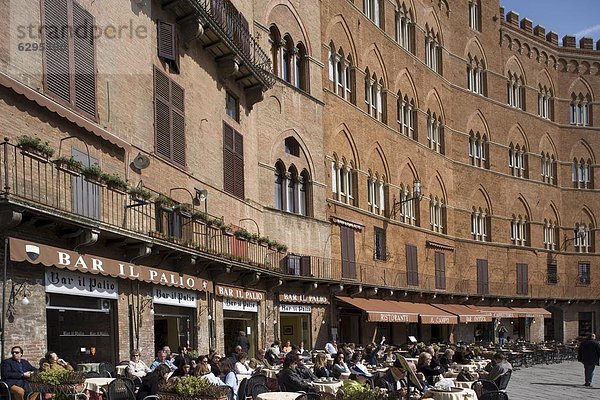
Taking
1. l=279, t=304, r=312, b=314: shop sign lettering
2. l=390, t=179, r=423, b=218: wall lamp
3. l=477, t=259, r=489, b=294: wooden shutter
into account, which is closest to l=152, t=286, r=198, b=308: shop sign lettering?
l=279, t=304, r=312, b=314: shop sign lettering

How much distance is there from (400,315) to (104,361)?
2114cm

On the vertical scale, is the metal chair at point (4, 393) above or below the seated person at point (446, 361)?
above

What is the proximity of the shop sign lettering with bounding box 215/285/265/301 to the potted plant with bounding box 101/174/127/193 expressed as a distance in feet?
24.9

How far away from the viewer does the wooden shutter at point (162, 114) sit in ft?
69.0

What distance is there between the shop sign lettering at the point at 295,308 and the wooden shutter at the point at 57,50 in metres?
15.9

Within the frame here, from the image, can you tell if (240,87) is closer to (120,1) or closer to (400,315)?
(120,1)

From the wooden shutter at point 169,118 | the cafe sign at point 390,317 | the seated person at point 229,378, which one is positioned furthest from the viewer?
the cafe sign at point 390,317

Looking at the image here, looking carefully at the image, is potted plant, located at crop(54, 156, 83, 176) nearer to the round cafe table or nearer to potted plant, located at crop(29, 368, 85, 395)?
potted plant, located at crop(29, 368, 85, 395)

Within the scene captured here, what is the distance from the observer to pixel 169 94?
21.9 meters

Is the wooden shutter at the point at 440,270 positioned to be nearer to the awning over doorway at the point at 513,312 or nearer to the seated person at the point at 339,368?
the awning over doorway at the point at 513,312

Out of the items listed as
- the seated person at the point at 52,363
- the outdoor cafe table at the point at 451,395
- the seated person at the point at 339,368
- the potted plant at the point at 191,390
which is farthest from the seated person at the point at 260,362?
the potted plant at the point at 191,390

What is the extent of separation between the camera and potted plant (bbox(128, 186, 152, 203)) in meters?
18.0

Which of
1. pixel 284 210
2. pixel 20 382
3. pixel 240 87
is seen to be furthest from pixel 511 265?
pixel 20 382

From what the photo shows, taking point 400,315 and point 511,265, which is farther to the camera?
point 511,265
